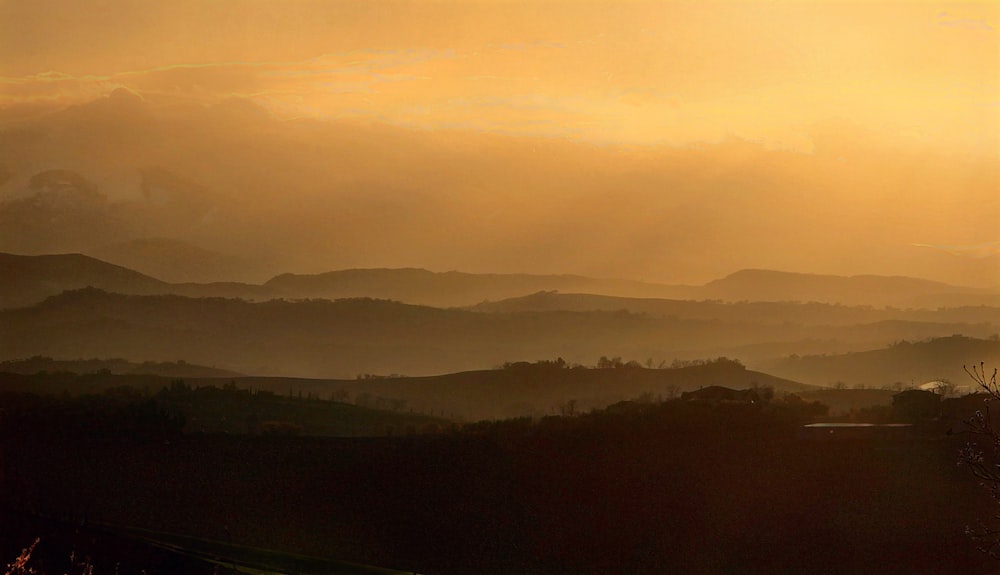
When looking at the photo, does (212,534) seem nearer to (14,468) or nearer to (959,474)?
(14,468)

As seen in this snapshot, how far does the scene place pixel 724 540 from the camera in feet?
123

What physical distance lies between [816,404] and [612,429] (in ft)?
27.3

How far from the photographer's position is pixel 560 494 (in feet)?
144

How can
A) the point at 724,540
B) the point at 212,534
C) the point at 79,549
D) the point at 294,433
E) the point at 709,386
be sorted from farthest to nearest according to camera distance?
the point at 294,433 < the point at 709,386 < the point at 212,534 < the point at 724,540 < the point at 79,549

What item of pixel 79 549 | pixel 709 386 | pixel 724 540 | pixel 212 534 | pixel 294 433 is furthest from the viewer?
pixel 294 433

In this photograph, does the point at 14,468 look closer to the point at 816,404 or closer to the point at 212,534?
the point at 212,534

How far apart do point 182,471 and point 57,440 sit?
705 centimetres

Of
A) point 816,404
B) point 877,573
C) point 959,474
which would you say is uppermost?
point 816,404

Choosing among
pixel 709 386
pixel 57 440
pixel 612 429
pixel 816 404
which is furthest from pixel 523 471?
pixel 57 440

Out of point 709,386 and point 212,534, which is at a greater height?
point 709,386

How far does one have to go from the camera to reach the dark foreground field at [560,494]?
3466 cm

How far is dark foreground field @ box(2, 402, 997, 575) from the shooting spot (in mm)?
34656

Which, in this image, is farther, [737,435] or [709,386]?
[709,386]

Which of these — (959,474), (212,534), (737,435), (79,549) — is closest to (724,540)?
(737,435)
